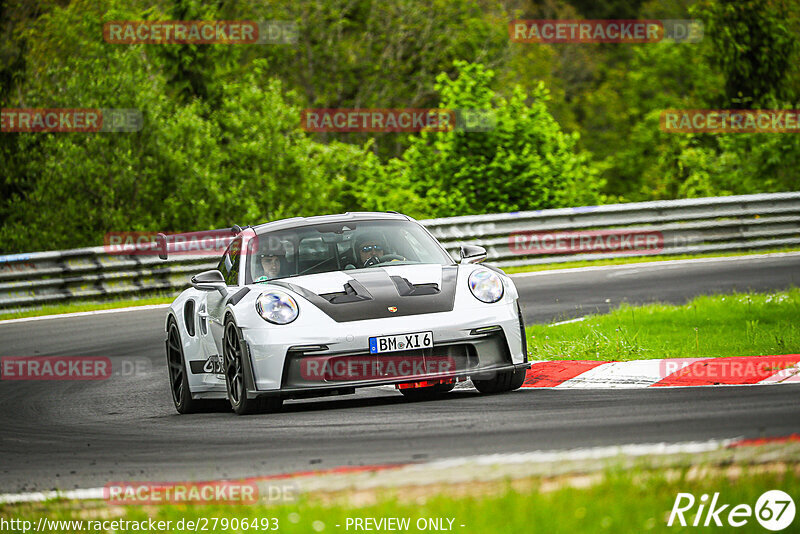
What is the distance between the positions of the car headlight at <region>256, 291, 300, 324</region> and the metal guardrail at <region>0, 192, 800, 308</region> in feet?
35.7

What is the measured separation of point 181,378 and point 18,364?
397 centimetres

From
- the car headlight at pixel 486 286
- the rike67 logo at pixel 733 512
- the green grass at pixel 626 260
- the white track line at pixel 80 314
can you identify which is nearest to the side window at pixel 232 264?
the car headlight at pixel 486 286

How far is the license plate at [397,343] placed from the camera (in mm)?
8008

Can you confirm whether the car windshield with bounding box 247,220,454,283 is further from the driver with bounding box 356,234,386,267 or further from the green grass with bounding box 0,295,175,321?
the green grass with bounding box 0,295,175,321

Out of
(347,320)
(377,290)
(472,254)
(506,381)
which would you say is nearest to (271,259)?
(377,290)

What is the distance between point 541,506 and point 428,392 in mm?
4697

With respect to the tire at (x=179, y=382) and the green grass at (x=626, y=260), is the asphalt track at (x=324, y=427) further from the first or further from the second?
the green grass at (x=626, y=260)

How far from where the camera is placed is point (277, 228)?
31.3 ft

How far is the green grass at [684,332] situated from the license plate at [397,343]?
2.27m

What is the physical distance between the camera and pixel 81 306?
60.3 feet

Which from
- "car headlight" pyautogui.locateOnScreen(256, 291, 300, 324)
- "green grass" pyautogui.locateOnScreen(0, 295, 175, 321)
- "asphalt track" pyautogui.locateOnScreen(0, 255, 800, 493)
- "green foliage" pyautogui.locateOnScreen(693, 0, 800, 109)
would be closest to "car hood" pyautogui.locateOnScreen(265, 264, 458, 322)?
"car headlight" pyautogui.locateOnScreen(256, 291, 300, 324)

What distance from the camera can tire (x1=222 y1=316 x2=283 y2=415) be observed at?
8344 mm

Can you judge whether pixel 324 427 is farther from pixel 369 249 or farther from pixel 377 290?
pixel 369 249

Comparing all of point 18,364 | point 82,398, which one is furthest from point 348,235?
point 18,364
